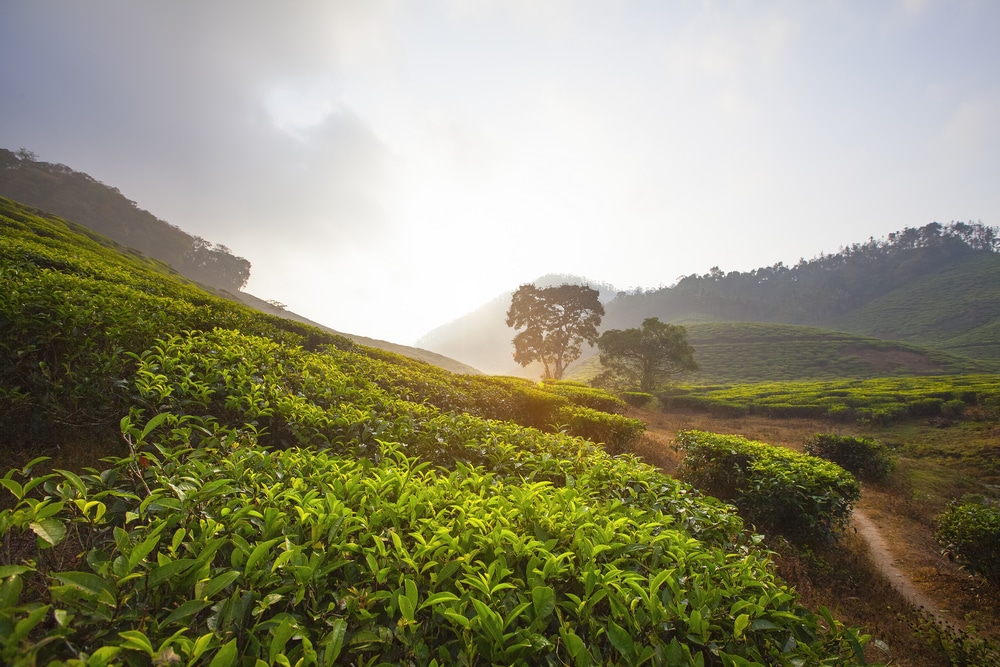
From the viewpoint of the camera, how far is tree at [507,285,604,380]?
139ft

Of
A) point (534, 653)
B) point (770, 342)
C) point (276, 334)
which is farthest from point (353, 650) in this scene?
point (770, 342)

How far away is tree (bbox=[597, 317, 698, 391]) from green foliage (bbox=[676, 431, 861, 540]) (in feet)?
97.3

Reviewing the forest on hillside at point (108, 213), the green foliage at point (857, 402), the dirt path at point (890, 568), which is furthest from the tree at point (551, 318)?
the forest on hillside at point (108, 213)

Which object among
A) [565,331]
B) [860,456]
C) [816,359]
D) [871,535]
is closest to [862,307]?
[816,359]

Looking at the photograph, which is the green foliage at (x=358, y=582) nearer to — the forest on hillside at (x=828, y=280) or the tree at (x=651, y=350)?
the tree at (x=651, y=350)

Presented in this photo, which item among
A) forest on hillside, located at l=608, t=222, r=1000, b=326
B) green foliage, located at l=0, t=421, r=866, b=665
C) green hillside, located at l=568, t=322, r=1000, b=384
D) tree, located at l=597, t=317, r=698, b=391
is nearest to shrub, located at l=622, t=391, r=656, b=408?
tree, located at l=597, t=317, r=698, b=391

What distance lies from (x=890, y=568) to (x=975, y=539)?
1249mm

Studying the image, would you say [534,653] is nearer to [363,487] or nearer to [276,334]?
[363,487]

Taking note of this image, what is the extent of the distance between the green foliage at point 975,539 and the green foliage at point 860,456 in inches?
195

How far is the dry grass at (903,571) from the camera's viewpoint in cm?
475

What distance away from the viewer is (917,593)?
18.9ft

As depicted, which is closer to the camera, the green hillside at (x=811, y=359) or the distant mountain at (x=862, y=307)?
the green hillside at (x=811, y=359)

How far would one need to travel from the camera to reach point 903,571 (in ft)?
20.7

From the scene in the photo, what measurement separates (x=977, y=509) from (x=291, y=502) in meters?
9.42
